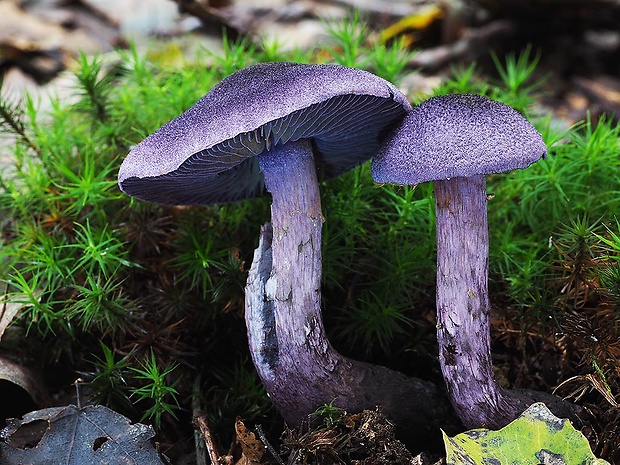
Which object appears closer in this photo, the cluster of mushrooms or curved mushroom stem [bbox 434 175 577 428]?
the cluster of mushrooms

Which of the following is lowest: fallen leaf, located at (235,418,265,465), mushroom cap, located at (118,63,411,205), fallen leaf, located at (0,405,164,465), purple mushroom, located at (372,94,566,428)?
fallen leaf, located at (235,418,265,465)

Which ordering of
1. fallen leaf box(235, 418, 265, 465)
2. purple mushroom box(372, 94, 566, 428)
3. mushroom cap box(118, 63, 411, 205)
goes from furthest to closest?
fallen leaf box(235, 418, 265, 465)
purple mushroom box(372, 94, 566, 428)
mushroom cap box(118, 63, 411, 205)

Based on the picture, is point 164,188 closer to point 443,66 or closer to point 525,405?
point 525,405

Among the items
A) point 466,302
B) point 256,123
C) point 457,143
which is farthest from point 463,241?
point 256,123

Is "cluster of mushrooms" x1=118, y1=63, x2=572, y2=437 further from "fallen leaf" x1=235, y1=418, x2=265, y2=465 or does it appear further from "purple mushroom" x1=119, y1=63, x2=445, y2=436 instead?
"fallen leaf" x1=235, y1=418, x2=265, y2=465

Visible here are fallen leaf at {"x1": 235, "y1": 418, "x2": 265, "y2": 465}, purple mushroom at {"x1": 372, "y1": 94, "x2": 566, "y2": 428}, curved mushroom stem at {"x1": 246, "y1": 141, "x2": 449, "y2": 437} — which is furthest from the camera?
curved mushroom stem at {"x1": 246, "y1": 141, "x2": 449, "y2": 437}

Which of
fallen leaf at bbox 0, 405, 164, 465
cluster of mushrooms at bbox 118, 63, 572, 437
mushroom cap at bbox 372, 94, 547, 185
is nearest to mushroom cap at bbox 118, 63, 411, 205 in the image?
cluster of mushrooms at bbox 118, 63, 572, 437
